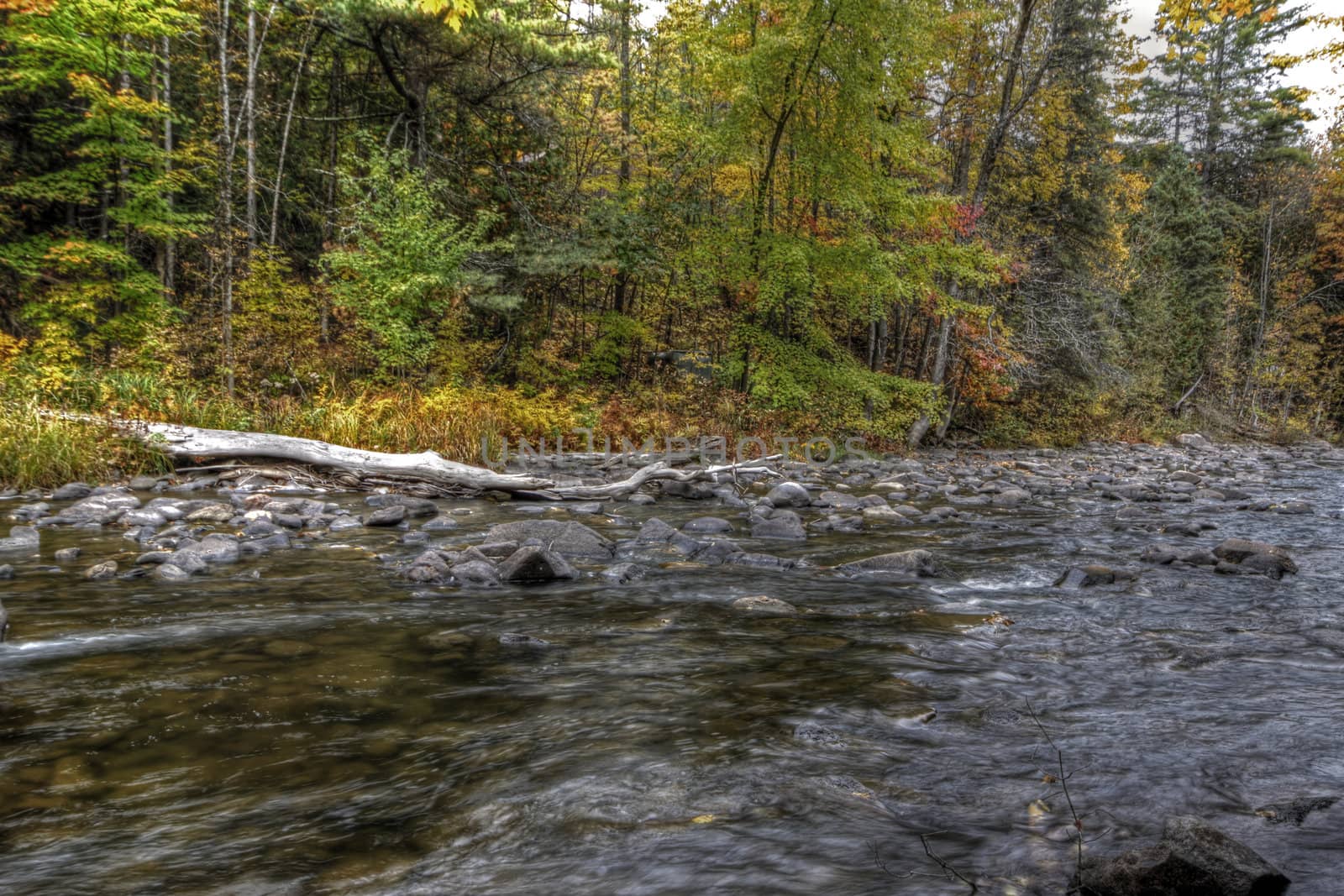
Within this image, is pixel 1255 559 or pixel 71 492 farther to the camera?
pixel 71 492

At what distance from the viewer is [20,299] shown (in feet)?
41.8

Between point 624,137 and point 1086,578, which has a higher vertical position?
point 624,137

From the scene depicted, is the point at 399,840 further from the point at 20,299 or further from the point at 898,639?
the point at 20,299

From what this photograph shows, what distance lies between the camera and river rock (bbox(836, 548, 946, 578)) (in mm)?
5555

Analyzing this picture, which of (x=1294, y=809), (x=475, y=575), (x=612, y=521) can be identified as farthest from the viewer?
(x=612, y=521)

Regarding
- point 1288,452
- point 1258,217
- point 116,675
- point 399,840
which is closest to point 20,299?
point 116,675

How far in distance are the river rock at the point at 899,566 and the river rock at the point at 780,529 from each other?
126cm

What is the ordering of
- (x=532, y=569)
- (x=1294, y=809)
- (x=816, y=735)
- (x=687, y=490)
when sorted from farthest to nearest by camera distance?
(x=687, y=490)
(x=532, y=569)
(x=816, y=735)
(x=1294, y=809)

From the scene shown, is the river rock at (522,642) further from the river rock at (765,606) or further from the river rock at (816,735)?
the river rock at (816,735)

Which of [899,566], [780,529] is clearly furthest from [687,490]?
[899,566]

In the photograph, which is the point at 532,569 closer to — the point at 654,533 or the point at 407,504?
the point at 654,533

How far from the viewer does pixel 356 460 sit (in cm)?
886

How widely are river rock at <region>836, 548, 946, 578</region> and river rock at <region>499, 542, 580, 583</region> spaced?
2.17 m

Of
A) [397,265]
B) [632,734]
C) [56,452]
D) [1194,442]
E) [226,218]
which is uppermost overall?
[226,218]
